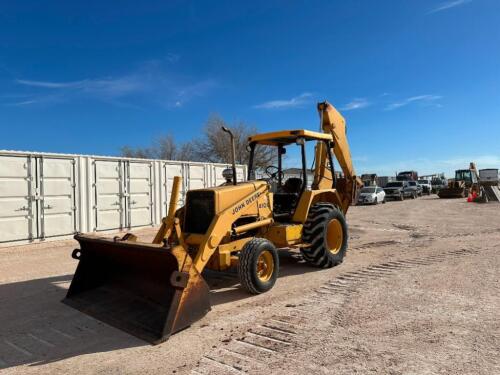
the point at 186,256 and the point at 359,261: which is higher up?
the point at 186,256

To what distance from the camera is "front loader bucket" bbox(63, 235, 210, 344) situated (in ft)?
13.8

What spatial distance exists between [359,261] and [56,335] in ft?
18.4

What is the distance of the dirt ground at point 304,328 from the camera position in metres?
3.54

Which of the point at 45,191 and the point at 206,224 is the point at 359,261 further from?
the point at 45,191

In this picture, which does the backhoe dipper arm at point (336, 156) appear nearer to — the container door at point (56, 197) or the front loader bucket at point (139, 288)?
the front loader bucket at point (139, 288)

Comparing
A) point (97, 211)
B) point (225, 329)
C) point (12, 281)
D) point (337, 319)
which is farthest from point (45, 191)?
point (337, 319)

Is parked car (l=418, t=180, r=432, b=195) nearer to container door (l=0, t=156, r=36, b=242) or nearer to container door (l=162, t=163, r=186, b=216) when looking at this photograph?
container door (l=162, t=163, r=186, b=216)

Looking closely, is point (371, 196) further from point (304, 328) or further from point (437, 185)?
point (304, 328)

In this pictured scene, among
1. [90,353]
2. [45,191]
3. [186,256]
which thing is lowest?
[90,353]

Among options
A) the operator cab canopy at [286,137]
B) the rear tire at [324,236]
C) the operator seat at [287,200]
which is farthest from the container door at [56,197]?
the rear tire at [324,236]

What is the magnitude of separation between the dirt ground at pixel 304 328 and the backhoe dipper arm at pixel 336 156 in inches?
65.9

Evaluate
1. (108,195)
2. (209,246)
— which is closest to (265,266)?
(209,246)

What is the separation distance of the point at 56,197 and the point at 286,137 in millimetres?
7584

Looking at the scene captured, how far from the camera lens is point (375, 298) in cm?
538
